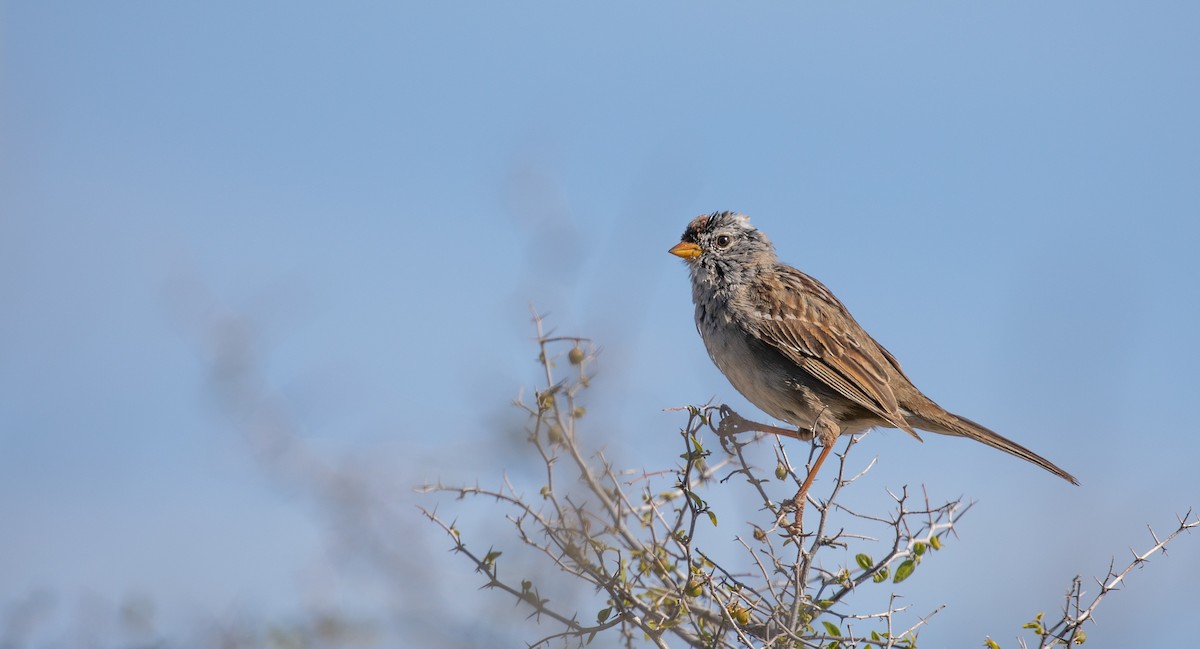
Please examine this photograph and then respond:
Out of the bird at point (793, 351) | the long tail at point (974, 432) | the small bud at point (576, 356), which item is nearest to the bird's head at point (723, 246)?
the bird at point (793, 351)

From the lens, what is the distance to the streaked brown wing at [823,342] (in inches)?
259

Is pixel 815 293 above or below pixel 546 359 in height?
above

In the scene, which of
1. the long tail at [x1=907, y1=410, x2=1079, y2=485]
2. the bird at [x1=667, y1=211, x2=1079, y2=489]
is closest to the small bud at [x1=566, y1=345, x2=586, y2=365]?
the bird at [x1=667, y1=211, x2=1079, y2=489]

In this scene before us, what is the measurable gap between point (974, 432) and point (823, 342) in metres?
1.07

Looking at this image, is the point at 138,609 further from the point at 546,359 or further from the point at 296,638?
the point at 546,359

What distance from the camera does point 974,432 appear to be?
22.1ft

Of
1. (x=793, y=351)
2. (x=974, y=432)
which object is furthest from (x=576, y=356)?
(x=974, y=432)

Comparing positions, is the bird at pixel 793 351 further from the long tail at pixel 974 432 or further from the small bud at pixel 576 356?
the small bud at pixel 576 356

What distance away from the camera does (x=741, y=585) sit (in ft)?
14.0

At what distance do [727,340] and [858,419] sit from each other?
0.98 metres

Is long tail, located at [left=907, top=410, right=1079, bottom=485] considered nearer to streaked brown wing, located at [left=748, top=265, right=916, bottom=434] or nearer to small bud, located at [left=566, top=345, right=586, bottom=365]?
streaked brown wing, located at [left=748, top=265, right=916, bottom=434]

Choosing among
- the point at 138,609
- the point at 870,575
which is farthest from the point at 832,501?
the point at 138,609

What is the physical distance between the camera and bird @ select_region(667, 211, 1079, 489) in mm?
6543

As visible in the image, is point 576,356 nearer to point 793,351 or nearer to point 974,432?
point 793,351
